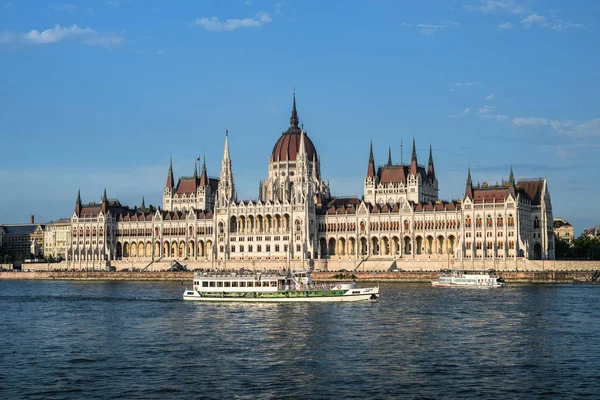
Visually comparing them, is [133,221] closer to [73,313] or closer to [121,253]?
[121,253]

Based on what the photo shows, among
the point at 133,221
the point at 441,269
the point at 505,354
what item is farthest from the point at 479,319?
the point at 133,221

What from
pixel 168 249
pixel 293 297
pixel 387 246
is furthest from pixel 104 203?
pixel 293 297

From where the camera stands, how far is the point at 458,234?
501 feet

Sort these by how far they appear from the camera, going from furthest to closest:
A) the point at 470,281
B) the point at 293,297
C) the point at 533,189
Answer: the point at 533,189
the point at 470,281
the point at 293,297

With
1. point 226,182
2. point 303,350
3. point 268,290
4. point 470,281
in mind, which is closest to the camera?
point 303,350

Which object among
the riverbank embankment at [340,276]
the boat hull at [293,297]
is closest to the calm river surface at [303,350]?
the boat hull at [293,297]

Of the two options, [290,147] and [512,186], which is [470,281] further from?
[290,147]

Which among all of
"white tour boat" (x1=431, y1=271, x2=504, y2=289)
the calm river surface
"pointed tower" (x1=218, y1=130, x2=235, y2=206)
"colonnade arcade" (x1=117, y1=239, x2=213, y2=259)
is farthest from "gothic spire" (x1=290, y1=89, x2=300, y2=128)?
the calm river surface

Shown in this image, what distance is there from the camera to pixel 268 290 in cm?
9144

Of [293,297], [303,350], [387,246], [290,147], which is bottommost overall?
[303,350]

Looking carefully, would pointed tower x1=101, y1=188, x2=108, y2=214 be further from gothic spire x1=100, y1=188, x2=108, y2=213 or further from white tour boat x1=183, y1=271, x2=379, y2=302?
white tour boat x1=183, y1=271, x2=379, y2=302

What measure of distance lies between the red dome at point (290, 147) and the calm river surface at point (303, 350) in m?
94.5

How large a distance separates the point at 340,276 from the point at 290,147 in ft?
148

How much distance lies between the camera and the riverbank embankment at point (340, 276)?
132 metres
